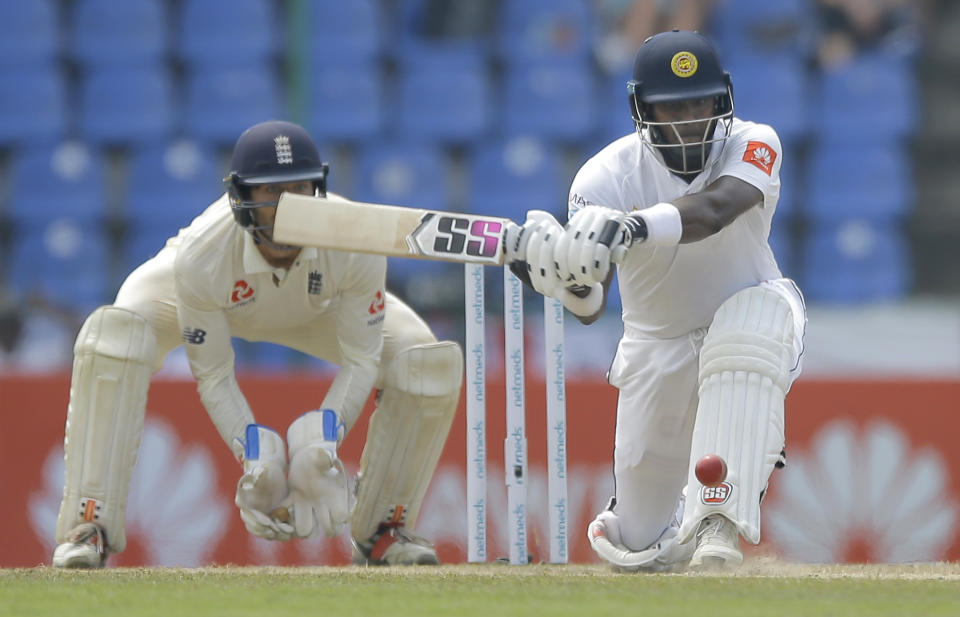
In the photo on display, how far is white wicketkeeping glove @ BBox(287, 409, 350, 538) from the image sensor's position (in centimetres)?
372

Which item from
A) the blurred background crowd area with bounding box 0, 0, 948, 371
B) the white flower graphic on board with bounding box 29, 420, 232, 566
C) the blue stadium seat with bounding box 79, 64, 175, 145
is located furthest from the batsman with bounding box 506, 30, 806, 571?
the blue stadium seat with bounding box 79, 64, 175, 145

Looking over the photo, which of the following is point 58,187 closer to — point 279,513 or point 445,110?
point 445,110

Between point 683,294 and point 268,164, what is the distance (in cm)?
113

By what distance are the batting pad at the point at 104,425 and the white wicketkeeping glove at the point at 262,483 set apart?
44cm

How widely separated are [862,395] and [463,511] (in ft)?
5.04

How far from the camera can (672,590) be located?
9.46 feet

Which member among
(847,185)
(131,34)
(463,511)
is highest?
(131,34)

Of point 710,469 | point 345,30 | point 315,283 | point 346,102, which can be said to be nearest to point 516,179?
point 346,102

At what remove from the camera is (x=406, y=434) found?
431cm

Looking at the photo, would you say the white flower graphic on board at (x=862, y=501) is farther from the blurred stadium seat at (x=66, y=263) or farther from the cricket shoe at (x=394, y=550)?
the blurred stadium seat at (x=66, y=263)

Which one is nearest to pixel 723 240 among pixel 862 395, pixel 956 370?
pixel 862 395

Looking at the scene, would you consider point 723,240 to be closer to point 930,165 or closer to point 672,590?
point 672,590

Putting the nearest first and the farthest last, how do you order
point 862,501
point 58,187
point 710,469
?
point 710,469 → point 862,501 → point 58,187

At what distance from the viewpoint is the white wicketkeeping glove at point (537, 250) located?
3.15 m
